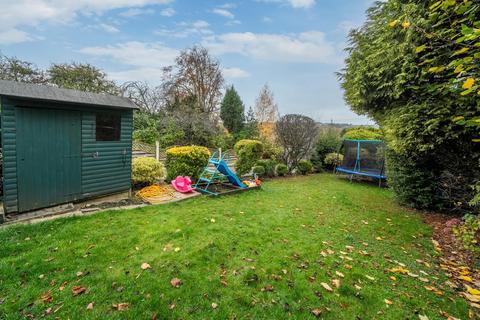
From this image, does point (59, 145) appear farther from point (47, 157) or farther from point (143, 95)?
point (143, 95)

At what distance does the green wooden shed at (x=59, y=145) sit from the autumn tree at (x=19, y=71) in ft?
38.4

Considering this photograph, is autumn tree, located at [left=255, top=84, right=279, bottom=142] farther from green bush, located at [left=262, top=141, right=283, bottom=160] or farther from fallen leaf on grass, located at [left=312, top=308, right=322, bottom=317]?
fallen leaf on grass, located at [left=312, top=308, right=322, bottom=317]

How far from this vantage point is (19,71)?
1190 cm

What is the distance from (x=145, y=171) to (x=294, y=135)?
6.98 meters

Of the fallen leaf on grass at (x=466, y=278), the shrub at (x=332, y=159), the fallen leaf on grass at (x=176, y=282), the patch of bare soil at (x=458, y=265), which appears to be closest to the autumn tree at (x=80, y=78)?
the shrub at (x=332, y=159)

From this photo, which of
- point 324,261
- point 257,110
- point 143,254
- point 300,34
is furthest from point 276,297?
point 257,110

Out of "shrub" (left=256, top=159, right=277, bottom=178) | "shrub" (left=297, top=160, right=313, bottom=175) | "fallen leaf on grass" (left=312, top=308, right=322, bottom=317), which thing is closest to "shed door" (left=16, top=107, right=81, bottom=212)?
"fallen leaf on grass" (left=312, top=308, right=322, bottom=317)

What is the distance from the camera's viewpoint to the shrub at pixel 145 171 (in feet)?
19.8

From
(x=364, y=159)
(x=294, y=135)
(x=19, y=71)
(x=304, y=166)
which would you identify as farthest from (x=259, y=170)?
(x=19, y=71)

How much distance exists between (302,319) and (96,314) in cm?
175

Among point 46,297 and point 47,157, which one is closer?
point 46,297

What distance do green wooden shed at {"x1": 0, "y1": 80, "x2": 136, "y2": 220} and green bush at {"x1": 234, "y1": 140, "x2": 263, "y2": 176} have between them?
4.53m

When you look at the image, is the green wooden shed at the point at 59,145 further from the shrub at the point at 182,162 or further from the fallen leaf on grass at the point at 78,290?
the fallen leaf on grass at the point at 78,290

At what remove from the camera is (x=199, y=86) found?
17953mm
